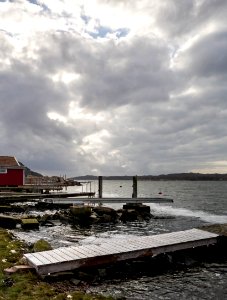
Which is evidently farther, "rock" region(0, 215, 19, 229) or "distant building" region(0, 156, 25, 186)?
"distant building" region(0, 156, 25, 186)

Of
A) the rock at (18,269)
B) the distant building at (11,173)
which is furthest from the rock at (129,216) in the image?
the distant building at (11,173)

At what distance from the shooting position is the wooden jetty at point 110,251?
11496mm

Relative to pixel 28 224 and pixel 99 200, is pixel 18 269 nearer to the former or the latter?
pixel 28 224

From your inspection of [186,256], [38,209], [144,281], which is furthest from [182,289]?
[38,209]

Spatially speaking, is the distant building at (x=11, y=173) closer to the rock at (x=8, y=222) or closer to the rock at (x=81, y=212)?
the rock at (x=81, y=212)

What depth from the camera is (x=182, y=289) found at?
11570mm

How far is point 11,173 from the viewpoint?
53.2 meters

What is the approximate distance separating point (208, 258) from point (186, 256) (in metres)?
1.36

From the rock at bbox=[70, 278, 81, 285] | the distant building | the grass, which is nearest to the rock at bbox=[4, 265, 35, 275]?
the grass

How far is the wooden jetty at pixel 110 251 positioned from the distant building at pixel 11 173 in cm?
4100

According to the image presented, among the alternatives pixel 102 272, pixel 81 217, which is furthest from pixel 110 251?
pixel 81 217

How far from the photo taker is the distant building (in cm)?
5272

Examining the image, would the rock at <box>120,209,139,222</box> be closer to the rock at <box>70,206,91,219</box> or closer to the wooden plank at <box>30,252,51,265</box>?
the rock at <box>70,206,91,219</box>

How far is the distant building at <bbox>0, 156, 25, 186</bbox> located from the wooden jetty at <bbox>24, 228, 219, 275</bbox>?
135ft
